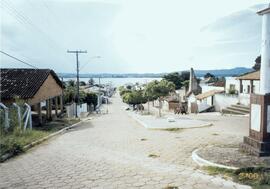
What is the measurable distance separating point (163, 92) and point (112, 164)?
60.9 ft

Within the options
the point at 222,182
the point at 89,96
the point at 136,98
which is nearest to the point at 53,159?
the point at 222,182

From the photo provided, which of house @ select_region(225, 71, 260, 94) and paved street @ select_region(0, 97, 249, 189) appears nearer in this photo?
paved street @ select_region(0, 97, 249, 189)

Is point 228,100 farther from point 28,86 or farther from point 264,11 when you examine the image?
point 264,11

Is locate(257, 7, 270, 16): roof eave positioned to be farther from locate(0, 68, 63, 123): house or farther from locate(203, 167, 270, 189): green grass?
locate(0, 68, 63, 123): house

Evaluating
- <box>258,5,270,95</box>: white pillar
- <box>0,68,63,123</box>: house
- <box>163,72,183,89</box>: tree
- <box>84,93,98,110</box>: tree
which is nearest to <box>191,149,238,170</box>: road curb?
<box>258,5,270,95</box>: white pillar

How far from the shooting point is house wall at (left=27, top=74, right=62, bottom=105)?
2338 cm

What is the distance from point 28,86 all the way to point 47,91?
2.97 metres

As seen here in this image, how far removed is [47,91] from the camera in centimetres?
2659

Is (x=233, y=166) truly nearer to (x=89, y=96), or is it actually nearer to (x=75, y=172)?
(x=75, y=172)

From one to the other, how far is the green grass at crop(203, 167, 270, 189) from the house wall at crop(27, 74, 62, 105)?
17258mm

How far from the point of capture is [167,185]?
22.1 feet

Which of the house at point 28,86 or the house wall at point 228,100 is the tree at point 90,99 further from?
the house at point 28,86

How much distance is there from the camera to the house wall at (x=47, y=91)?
76.7 ft

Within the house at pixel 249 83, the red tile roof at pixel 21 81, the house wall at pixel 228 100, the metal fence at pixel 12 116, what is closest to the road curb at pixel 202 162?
Result: the metal fence at pixel 12 116
